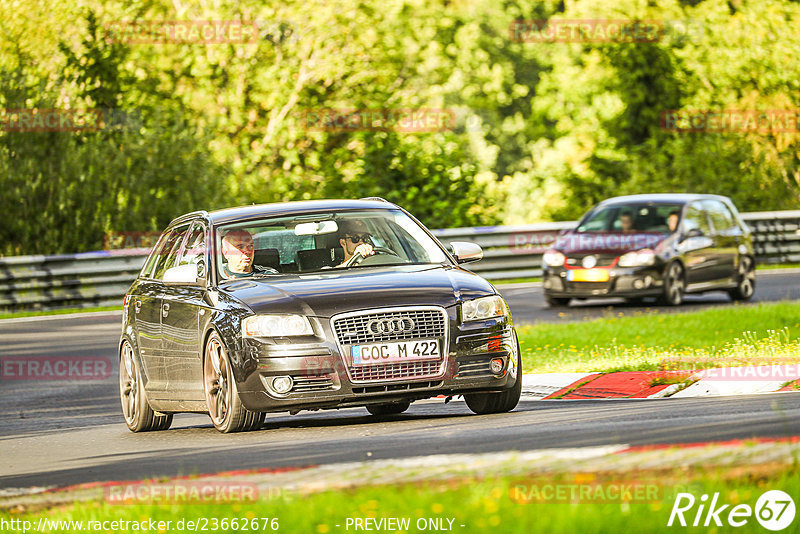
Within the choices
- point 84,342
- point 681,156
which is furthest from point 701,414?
point 681,156

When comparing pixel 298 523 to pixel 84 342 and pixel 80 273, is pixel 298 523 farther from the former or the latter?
pixel 80 273

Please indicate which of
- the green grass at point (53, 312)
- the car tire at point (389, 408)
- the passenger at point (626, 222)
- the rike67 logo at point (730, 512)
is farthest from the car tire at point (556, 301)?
the rike67 logo at point (730, 512)

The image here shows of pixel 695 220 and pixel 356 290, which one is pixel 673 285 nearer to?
pixel 695 220

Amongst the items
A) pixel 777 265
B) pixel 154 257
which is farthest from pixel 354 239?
pixel 777 265

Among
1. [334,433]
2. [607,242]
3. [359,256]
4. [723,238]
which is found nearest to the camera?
[334,433]

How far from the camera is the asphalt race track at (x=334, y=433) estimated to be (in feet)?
26.9

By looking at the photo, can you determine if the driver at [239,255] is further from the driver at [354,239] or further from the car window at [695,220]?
the car window at [695,220]

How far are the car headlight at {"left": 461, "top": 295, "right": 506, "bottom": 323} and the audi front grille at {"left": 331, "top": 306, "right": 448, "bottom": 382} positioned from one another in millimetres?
299

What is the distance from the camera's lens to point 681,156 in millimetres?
36375

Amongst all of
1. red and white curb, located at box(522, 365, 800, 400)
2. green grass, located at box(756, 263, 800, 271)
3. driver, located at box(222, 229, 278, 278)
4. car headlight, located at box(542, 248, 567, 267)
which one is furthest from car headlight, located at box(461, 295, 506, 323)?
green grass, located at box(756, 263, 800, 271)

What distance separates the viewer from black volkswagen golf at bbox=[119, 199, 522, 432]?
9.69 metres

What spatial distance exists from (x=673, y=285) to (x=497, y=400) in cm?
1154

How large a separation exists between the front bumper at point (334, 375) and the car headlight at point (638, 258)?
462 inches

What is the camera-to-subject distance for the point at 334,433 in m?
9.85
